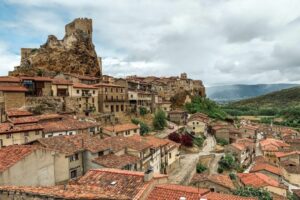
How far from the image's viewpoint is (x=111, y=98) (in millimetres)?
61344

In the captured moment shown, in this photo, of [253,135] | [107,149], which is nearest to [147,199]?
[107,149]

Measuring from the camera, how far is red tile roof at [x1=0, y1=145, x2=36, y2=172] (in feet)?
56.3

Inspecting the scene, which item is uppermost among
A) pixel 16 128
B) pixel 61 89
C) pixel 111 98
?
pixel 61 89

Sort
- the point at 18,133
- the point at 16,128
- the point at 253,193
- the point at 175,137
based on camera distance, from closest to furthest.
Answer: the point at 253,193 → the point at 18,133 → the point at 16,128 → the point at 175,137

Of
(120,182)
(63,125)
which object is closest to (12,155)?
(120,182)

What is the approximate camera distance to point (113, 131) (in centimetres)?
4209

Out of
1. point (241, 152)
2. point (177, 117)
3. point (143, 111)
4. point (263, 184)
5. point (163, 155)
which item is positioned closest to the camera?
point (263, 184)

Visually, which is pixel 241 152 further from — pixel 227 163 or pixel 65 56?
pixel 65 56

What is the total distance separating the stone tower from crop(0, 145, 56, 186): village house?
67.8 metres

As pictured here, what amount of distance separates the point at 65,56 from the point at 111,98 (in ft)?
72.8

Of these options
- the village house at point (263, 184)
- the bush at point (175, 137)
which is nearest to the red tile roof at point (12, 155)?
the village house at point (263, 184)

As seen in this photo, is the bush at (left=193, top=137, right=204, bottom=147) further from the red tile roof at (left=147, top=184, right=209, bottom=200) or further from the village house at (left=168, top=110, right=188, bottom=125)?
the red tile roof at (left=147, top=184, right=209, bottom=200)

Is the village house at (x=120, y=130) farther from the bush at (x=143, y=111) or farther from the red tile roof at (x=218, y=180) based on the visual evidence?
the bush at (x=143, y=111)

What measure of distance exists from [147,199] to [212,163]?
34862 millimetres
